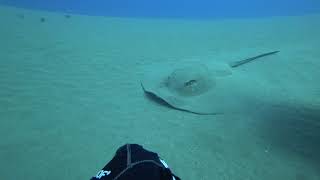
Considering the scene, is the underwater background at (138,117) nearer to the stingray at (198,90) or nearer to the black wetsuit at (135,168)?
the stingray at (198,90)

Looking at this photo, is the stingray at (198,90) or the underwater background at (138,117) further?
the stingray at (198,90)

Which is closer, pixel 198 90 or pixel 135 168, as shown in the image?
pixel 135 168

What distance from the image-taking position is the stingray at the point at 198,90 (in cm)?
550

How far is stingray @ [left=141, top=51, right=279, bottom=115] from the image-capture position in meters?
5.50

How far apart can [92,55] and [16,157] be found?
18.9ft

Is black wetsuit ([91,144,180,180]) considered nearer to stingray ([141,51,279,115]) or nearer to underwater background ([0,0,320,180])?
underwater background ([0,0,320,180])

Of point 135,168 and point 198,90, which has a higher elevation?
point 135,168

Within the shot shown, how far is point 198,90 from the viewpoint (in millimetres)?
6094

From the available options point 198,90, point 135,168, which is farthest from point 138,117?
point 135,168

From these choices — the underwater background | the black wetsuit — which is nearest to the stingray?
the underwater background

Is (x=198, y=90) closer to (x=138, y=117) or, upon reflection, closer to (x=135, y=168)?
(x=138, y=117)

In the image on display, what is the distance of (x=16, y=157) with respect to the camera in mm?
4121

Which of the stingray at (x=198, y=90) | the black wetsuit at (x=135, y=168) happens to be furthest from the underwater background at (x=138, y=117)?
the black wetsuit at (x=135, y=168)

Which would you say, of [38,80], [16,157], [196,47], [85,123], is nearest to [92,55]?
[38,80]
